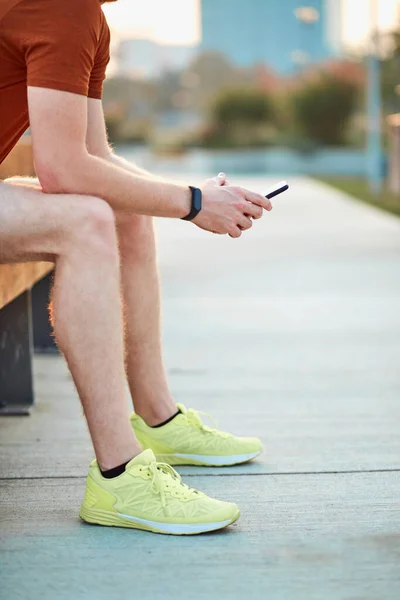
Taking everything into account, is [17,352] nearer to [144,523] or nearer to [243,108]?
[144,523]

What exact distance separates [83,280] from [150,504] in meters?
0.53

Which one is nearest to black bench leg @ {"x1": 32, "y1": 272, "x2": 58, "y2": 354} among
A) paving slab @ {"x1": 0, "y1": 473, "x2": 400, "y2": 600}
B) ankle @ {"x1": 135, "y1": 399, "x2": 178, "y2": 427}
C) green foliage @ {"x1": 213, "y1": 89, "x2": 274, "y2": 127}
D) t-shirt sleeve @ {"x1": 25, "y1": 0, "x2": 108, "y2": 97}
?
ankle @ {"x1": 135, "y1": 399, "x2": 178, "y2": 427}

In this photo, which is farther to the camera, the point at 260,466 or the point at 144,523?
the point at 260,466

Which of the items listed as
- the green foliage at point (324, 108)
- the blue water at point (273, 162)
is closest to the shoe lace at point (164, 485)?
the blue water at point (273, 162)

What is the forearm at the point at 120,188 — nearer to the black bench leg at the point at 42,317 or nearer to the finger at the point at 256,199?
the finger at the point at 256,199

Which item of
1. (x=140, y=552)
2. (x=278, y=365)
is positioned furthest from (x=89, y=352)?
(x=278, y=365)

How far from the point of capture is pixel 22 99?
2.43 metres

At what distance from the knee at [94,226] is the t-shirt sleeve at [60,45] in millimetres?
245

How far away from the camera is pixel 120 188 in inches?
95.3

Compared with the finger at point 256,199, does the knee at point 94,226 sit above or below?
above

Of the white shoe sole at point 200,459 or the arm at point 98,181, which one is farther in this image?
the white shoe sole at point 200,459

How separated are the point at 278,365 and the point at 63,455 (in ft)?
4.93

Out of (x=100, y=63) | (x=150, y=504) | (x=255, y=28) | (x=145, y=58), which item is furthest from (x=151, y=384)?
(x=255, y=28)

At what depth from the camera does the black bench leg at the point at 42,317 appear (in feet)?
14.9
